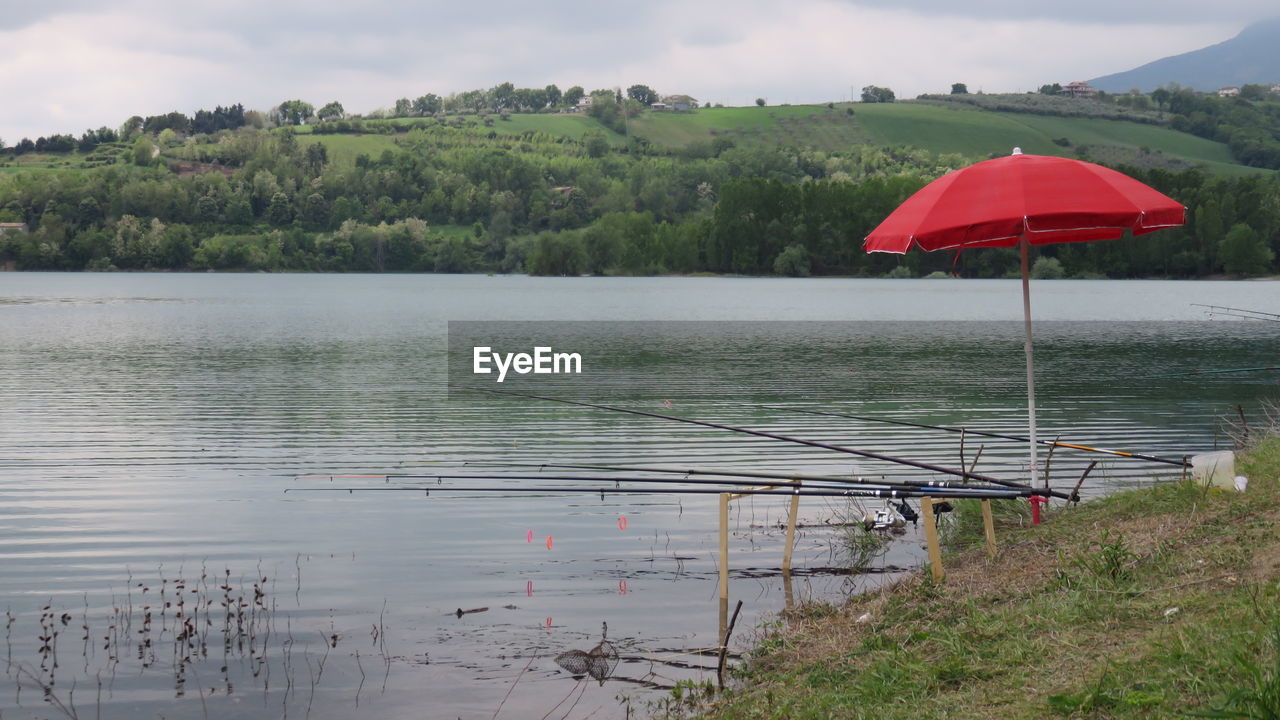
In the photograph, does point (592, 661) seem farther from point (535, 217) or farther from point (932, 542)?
point (535, 217)

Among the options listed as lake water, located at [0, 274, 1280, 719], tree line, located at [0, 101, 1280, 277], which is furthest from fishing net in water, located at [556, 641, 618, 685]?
tree line, located at [0, 101, 1280, 277]

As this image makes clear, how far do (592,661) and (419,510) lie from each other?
6.17 metres

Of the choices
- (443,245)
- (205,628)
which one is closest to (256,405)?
(205,628)

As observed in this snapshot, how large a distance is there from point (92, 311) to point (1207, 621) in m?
74.4

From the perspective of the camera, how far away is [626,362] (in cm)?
3906

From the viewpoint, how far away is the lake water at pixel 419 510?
8.33m

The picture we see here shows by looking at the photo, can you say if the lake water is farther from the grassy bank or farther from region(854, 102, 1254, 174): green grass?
region(854, 102, 1254, 174): green grass

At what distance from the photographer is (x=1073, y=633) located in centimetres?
650

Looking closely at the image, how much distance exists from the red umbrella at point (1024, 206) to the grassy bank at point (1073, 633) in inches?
74.2

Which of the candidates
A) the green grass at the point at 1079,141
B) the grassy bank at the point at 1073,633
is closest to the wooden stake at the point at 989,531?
the grassy bank at the point at 1073,633

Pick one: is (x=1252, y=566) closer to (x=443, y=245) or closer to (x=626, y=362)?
(x=626, y=362)

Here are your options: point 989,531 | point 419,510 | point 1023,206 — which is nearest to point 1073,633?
point 989,531

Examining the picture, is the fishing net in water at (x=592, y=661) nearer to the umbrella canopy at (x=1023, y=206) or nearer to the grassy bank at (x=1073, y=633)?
the grassy bank at (x=1073, y=633)

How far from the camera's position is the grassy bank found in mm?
5371
